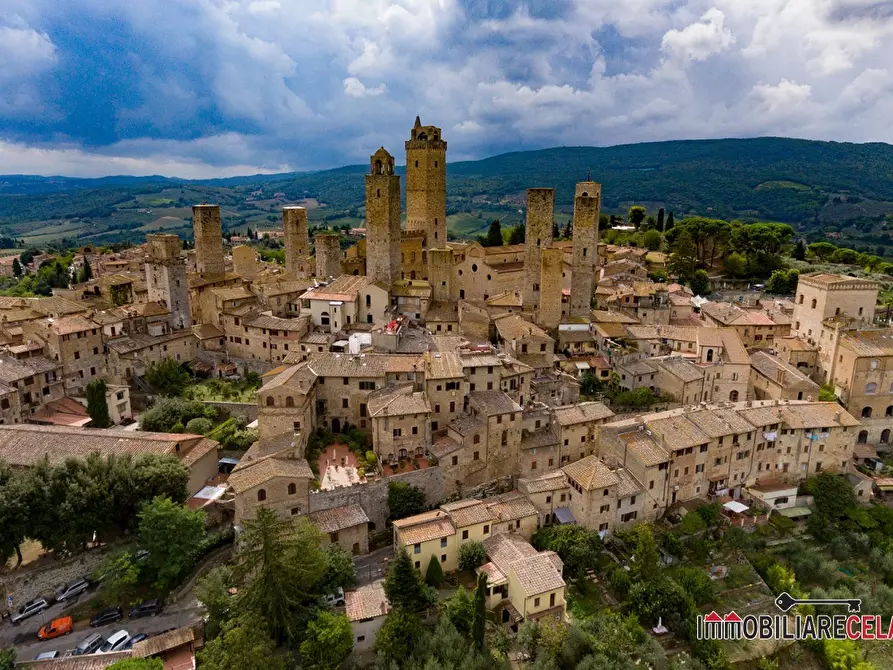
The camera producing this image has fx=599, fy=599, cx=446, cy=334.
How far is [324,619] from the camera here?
2283cm

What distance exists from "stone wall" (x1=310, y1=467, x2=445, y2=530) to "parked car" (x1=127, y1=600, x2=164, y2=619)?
7.13m

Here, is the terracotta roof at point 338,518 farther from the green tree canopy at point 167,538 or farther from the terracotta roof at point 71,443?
the terracotta roof at point 71,443

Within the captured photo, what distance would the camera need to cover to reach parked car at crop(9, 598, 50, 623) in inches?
941

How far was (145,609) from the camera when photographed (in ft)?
80.5

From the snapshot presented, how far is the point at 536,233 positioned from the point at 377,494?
2569cm

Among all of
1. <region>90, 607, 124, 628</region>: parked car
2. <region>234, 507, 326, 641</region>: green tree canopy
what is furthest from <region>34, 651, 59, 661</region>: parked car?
<region>234, 507, 326, 641</region>: green tree canopy

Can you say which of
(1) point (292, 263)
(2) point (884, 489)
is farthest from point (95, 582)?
(2) point (884, 489)

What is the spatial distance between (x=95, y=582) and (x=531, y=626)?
18497 millimetres

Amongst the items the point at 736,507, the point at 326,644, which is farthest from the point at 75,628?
the point at 736,507

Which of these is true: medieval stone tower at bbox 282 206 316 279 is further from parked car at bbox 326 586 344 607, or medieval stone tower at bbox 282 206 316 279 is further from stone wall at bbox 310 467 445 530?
parked car at bbox 326 586 344 607

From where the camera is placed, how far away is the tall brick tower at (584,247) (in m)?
47.1

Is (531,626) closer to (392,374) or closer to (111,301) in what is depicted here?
(392,374)

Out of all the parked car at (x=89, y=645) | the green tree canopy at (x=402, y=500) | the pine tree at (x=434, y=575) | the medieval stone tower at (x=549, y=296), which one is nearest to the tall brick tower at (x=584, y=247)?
the medieval stone tower at (x=549, y=296)

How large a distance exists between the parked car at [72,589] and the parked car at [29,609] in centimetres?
54
